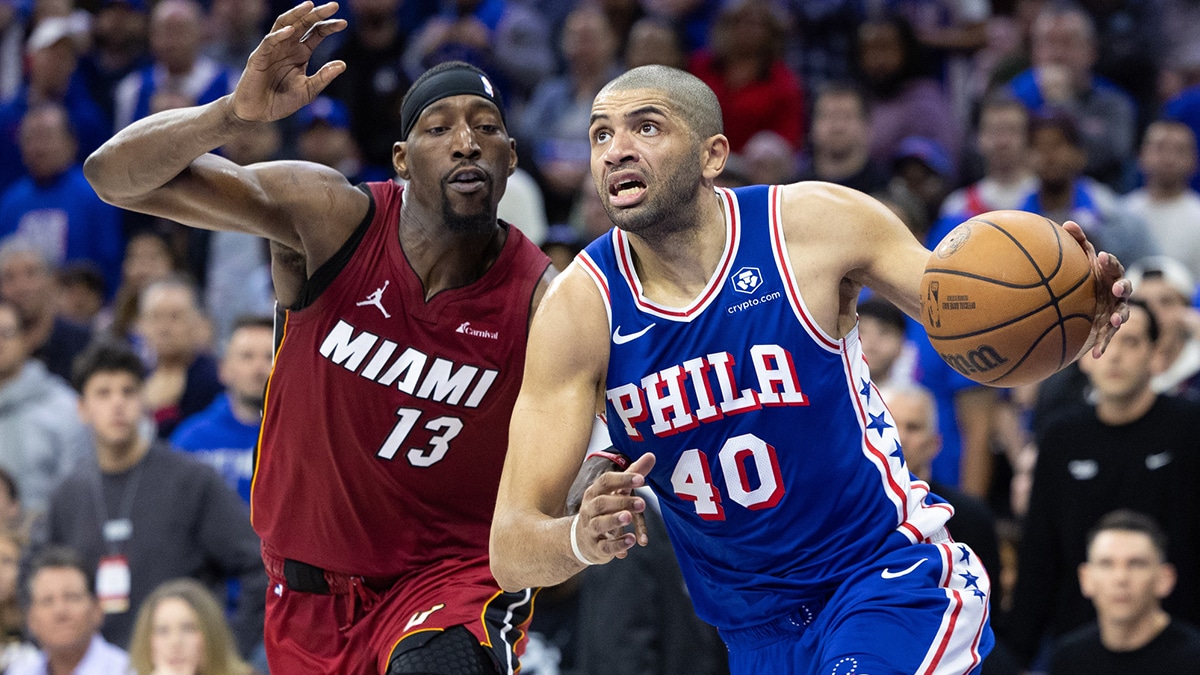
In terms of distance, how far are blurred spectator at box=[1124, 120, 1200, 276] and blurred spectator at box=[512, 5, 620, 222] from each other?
386 centimetres

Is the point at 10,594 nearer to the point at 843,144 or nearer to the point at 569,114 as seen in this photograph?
the point at 569,114

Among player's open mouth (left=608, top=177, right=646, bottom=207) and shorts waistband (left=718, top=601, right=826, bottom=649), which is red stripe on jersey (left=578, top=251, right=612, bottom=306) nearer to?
player's open mouth (left=608, top=177, right=646, bottom=207)

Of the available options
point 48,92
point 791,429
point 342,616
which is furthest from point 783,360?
point 48,92

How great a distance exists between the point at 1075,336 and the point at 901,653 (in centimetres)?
102

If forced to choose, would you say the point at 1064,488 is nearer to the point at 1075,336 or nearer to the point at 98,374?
the point at 1075,336

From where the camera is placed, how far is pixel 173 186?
513 cm

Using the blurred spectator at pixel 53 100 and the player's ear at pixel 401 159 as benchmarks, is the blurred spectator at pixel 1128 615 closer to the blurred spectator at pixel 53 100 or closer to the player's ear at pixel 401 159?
the player's ear at pixel 401 159

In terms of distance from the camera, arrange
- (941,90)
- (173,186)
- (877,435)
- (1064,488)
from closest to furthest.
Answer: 1. (877,435)
2. (173,186)
3. (1064,488)
4. (941,90)

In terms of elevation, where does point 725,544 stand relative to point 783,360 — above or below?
below

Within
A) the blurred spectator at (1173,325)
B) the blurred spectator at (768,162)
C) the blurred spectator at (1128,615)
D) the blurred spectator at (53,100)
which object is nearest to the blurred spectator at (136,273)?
the blurred spectator at (53,100)

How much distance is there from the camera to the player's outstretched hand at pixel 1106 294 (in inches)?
176

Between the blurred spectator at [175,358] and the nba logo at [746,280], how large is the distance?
18.6ft

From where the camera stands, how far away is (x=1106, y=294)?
4.52 meters

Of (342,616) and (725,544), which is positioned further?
(342,616)
